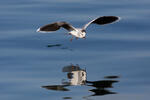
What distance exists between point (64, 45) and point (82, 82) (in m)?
2.29

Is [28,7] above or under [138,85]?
above

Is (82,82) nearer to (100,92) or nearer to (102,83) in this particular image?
(102,83)

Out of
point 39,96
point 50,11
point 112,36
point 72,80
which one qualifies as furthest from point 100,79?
point 50,11

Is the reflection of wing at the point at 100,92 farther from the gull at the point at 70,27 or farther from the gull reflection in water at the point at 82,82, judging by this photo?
the gull at the point at 70,27

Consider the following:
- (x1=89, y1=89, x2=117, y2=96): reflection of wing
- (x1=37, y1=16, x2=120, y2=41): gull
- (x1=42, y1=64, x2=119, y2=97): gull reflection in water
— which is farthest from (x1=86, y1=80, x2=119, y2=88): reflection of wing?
(x1=37, y1=16, x2=120, y2=41): gull

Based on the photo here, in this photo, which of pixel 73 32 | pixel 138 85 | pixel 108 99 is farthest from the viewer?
pixel 73 32

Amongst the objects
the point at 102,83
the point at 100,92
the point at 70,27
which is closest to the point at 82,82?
the point at 102,83

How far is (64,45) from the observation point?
12984 mm

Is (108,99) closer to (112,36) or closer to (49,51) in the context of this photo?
(49,51)

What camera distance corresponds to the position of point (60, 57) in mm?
12203

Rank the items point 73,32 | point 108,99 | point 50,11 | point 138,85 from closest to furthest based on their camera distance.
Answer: point 108,99 → point 138,85 → point 73,32 → point 50,11

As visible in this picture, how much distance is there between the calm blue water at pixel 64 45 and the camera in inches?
411

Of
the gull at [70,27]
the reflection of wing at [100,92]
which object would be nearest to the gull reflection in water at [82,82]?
the reflection of wing at [100,92]

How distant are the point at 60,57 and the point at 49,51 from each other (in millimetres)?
402
